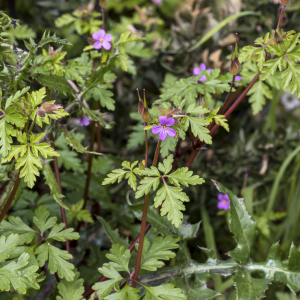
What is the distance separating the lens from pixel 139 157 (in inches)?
76.6

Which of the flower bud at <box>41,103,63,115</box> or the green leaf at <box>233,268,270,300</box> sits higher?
the flower bud at <box>41,103,63,115</box>

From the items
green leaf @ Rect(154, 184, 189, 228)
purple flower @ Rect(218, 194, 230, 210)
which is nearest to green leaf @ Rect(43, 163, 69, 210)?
green leaf @ Rect(154, 184, 189, 228)

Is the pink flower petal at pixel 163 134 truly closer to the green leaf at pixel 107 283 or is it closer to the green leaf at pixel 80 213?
the green leaf at pixel 107 283

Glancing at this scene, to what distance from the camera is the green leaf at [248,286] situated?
3.52 ft

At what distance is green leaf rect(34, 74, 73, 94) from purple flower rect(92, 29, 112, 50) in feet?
0.64

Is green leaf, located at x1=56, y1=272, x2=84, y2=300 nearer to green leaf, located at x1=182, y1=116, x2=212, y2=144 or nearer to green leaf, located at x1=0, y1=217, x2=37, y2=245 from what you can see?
green leaf, located at x1=0, y1=217, x2=37, y2=245

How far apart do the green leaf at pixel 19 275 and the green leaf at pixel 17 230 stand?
117mm

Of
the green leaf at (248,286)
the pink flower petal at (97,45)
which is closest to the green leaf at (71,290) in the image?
the green leaf at (248,286)

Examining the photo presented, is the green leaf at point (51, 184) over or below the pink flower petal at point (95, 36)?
below

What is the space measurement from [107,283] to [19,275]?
27cm

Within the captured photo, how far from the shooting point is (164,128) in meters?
0.96

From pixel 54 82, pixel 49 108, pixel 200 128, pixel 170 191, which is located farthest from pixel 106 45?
pixel 170 191

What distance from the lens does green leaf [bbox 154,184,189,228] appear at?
90cm

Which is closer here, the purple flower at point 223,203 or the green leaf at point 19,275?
the green leaf at point 19,275
